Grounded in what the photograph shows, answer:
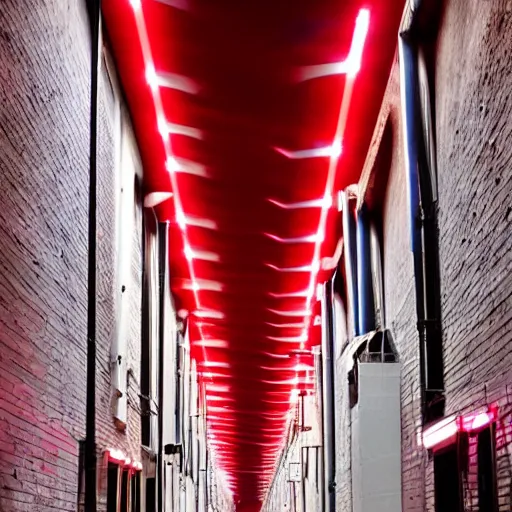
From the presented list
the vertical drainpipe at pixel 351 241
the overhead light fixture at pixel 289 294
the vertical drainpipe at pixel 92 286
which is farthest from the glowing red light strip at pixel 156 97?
the overhead light fixture at pixel 289 294

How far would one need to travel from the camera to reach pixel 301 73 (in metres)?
9.07

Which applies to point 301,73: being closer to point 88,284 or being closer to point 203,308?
point 88,284

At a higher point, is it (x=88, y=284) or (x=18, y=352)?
(x=88, y=284)

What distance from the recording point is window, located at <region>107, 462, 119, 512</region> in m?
8.93

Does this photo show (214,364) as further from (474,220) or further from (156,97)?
(474,220)

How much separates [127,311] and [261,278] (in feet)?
16.9

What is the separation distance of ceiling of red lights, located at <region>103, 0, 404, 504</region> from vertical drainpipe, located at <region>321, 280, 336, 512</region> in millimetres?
424

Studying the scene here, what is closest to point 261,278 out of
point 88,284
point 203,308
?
point 203,308

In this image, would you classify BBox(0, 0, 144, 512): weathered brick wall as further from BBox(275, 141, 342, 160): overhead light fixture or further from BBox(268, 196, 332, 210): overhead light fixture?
BBox(268, 196, 332, 210): overhead light fixture

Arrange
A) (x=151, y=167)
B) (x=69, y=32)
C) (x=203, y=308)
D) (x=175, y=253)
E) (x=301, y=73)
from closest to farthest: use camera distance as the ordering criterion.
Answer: (x=69, y=32)
(x=301, y=73)
(x=151, y=167)
(x=175, y=253)
(x=203, y=308)

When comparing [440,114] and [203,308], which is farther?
[203,308]

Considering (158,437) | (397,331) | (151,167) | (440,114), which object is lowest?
(158,437)

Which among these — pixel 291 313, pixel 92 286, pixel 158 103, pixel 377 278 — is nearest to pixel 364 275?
pixel 377 278

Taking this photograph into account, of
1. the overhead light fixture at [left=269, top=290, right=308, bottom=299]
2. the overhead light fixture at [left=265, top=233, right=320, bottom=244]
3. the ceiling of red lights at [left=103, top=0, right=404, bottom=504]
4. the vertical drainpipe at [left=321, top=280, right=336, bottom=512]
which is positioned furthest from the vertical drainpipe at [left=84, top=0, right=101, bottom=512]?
the overhead light fixture at [left=269, top=290, right=308, bottom=299]
